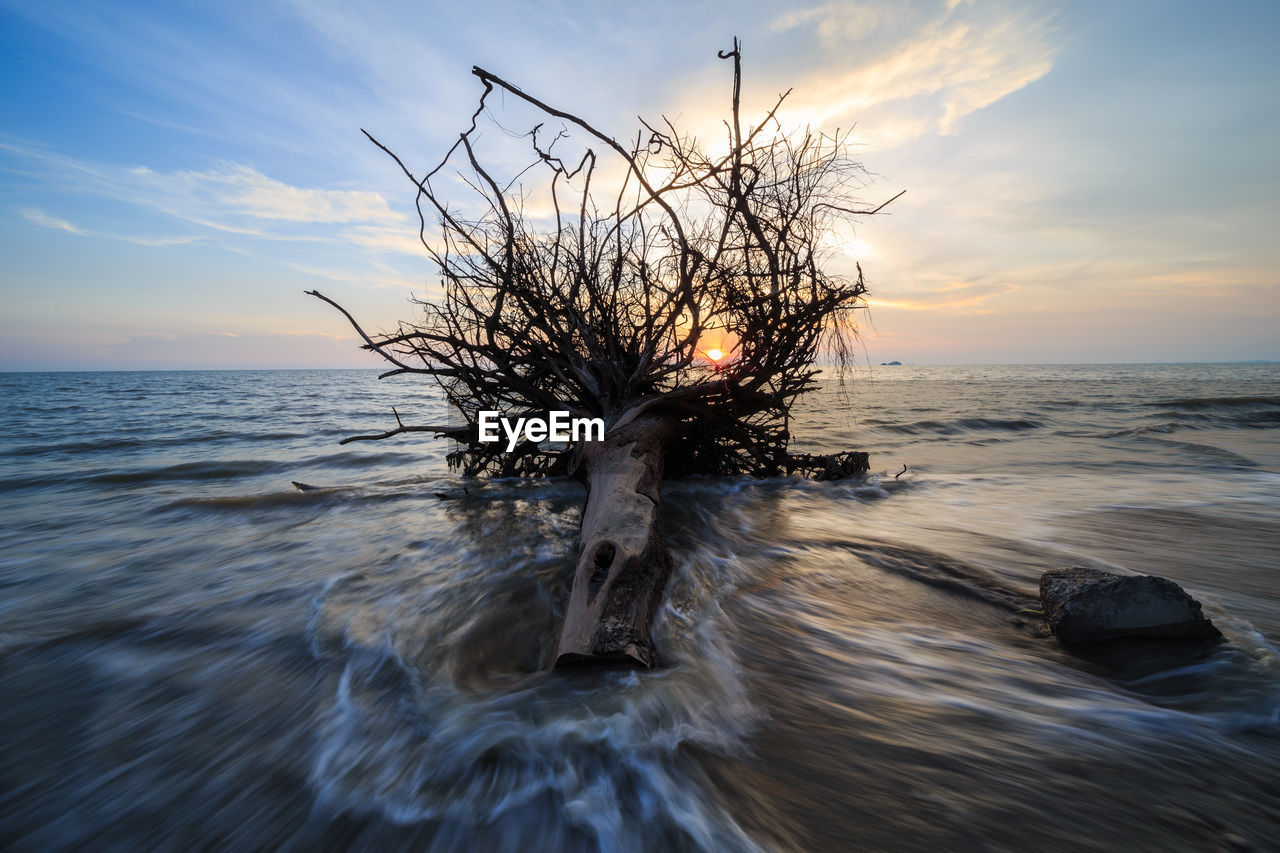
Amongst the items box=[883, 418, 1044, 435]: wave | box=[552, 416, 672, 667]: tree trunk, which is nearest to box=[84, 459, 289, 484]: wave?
box=[552, 416, 672, 667]: tree trunk

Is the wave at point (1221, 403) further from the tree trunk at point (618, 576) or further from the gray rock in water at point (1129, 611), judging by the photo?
the tree trunk at point (618, 576)

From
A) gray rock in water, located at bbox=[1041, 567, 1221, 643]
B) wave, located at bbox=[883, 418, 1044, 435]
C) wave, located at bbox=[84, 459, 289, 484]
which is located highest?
gray rock in water, located at bbox=[1041, 567, 1221, 643]

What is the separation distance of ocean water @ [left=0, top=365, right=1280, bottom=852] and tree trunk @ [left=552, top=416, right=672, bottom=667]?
136 mm

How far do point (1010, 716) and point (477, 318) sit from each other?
614cm

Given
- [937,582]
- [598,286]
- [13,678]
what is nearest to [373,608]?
[13,678]

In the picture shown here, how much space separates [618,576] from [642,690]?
549 mm

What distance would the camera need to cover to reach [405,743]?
83.7 inches

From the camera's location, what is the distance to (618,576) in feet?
8.51

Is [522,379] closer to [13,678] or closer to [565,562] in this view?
[565,562]

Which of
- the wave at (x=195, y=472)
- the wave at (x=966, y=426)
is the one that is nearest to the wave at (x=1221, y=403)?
the wave at (x=966, y=426)

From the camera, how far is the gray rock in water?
2600mm

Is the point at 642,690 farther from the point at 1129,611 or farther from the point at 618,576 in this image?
the point at 1129,611

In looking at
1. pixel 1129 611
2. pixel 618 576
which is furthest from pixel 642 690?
pixel 1129 611

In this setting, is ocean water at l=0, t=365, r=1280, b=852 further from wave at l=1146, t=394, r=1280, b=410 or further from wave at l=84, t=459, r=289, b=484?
wave at l=1146, t=394, r=1280, b=410
